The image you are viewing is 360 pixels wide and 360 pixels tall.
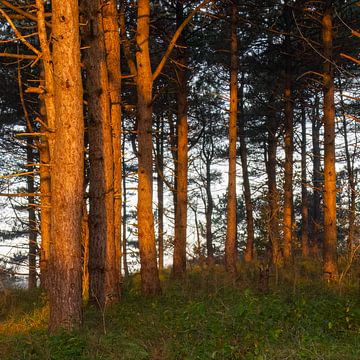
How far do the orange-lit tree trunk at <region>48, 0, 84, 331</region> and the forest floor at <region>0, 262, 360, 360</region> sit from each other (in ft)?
1.75

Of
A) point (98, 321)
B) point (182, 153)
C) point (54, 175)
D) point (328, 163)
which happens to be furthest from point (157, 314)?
point (182, 153)

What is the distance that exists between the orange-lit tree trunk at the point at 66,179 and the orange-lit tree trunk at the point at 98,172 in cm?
256

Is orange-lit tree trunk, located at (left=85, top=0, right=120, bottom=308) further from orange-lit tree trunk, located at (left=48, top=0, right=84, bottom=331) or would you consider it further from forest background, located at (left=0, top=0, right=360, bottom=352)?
orange-lit tree trunk, located at (left=48, top=0, right=84, bottom=331)

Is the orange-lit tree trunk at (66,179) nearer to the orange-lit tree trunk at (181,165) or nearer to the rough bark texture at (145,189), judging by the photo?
the rough bark texture at (145,189)

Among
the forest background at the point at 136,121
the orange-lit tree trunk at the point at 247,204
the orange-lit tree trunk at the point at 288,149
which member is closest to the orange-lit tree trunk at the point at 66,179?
the forest background at the point at 136,121

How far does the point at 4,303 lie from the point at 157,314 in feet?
16.6

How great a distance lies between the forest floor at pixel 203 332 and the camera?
6.36 m

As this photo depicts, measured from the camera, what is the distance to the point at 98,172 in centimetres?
1036

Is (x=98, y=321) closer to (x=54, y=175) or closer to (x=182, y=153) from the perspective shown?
(x=54, y=175)

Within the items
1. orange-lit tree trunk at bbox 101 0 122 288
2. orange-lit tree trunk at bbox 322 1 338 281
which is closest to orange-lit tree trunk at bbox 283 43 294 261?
orange-lit tree trunk at bbox 322 1 338 281

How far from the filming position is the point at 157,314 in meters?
9.29

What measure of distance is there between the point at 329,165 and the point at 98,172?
21.6 ft

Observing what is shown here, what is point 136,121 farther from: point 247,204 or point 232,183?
point 247,204

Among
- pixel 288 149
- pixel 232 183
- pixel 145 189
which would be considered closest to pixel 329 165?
pixel 232 183
